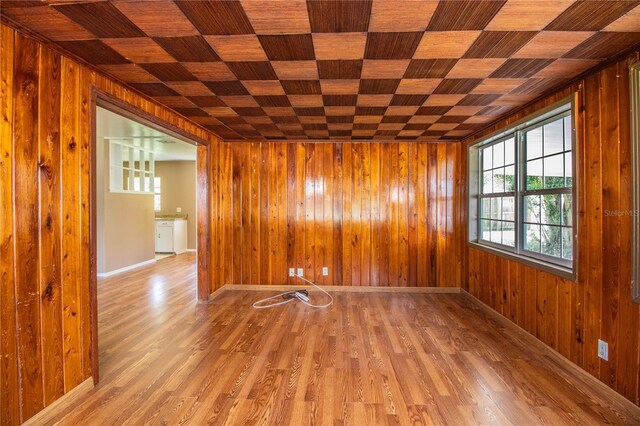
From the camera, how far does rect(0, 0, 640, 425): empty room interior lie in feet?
5.39

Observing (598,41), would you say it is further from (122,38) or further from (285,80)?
(122,38)

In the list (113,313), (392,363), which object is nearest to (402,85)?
(392,363)

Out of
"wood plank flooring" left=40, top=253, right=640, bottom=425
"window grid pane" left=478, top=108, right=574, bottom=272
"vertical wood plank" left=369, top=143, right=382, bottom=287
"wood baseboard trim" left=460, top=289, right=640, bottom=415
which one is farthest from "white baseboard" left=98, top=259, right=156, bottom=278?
"window grid pane" left=478, top=108, right=574, bottom=272

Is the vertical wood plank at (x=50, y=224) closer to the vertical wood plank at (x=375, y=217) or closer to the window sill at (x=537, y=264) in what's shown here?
the vertical wood plank at (x=375, y=217)

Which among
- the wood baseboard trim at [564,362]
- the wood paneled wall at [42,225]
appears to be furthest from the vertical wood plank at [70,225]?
the wood baseboard trim at [564,362]

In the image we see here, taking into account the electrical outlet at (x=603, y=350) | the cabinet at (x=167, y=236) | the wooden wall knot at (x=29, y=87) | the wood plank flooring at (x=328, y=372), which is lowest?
the wood plank flooring at (x=328, y=372)

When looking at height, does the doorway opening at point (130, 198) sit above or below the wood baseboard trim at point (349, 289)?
above

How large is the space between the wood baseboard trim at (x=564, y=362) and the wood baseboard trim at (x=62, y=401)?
140 inches

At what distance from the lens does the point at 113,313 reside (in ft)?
11.7

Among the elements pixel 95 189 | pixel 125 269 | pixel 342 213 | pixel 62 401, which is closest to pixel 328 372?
pixel 62 401

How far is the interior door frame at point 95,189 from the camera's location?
2.14 m

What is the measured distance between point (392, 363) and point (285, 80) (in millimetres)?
2448

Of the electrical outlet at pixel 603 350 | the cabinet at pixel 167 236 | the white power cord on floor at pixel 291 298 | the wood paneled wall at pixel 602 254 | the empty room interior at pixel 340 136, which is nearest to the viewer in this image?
the empty room interior at pixel 340 136

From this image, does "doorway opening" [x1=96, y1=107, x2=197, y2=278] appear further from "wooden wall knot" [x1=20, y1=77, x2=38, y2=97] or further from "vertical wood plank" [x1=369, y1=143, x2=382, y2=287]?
"vertical wood plank" [x1=369, y1=143, x2=382, y2=287]
